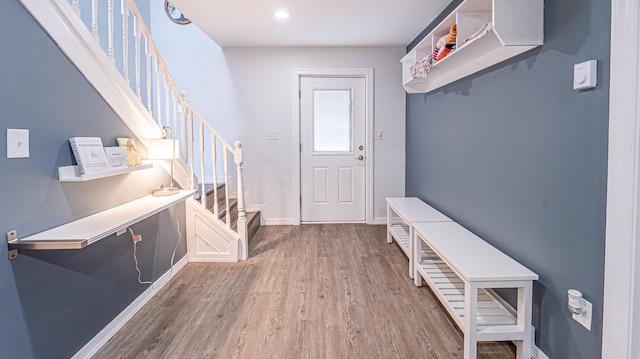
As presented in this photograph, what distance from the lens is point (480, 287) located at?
177 centimetres

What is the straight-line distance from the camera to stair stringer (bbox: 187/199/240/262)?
339cm

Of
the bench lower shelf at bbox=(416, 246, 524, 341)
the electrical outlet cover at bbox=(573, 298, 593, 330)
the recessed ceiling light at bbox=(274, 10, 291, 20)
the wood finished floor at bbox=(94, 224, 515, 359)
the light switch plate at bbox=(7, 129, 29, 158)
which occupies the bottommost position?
the wood finished floor at bbox=(94, 224, 515, 359)

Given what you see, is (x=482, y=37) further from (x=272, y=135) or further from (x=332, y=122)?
(x=272, y=135)

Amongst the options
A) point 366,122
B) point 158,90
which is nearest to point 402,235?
point 366,122

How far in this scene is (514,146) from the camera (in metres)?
2.08

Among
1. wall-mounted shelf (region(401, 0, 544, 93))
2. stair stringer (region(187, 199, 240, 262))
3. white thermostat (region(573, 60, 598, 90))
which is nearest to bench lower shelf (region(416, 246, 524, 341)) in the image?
white thermostat (region(573, 60, 598, 90))

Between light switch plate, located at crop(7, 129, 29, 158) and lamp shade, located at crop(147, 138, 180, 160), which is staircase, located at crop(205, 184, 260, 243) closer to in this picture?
lamp shade, located at crop(147, 138, 180, 160)

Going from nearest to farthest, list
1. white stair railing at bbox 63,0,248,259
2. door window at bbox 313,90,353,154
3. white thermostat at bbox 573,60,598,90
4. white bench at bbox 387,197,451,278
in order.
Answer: white thermostat at bbox 573,60,598,90, white stair railing at bbox 63,0,248,259, white bench at bbox 387,197,451,278, door window at bbox 313,90,353,154

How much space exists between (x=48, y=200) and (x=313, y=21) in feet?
9.07

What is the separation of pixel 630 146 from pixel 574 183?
33 cm

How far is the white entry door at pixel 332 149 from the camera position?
15.4 feet

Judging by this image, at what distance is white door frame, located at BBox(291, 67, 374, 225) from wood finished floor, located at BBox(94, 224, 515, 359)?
4.00 ft

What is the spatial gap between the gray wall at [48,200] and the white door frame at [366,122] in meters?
2.61

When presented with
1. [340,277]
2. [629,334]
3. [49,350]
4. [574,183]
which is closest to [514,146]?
[574,183]
